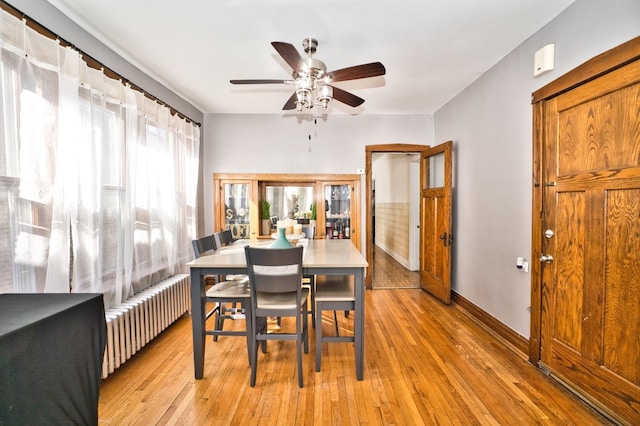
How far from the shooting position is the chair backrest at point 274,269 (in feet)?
6.28

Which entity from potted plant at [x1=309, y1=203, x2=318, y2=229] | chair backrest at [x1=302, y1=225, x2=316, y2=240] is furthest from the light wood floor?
potted plant at [x1=309, y1=203, x2=318, y2=229]

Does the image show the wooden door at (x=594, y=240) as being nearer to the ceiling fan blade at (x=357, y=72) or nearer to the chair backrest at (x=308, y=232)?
the ceiling fan blade at (x=357, y=72)

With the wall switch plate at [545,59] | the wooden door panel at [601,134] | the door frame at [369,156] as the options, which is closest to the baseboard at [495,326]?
the door frame at [369,156]

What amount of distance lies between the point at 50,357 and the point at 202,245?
65.5 inches

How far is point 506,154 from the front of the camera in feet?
9.01

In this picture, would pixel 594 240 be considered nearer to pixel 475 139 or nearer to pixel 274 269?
pixel 475 139

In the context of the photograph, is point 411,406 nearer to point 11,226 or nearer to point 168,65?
point 11,226

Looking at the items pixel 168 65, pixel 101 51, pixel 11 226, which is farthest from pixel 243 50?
pixel 11 226

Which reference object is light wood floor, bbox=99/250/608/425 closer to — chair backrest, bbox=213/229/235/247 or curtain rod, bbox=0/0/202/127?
chair backrest, bbox=213/229/235/247

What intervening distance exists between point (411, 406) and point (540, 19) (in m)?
2.98

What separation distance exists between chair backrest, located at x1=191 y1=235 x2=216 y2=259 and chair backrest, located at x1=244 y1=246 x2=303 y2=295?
2.40 ft

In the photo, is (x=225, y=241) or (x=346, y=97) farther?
(x=225, y=241)

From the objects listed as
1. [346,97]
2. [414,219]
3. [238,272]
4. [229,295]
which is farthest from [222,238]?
[414,219]

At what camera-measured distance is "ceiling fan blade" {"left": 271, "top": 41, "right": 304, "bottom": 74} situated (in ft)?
5.86
